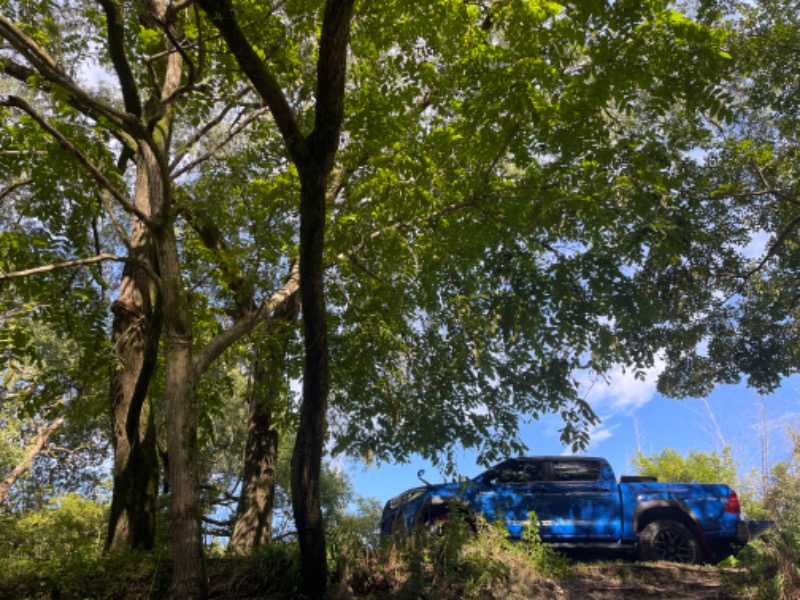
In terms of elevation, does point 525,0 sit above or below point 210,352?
above

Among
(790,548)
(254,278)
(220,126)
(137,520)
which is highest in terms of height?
(220,126)

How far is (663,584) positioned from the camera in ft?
26.6

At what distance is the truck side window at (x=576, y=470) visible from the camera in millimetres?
10203

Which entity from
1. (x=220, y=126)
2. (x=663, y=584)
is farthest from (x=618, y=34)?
(x=220, y=126)

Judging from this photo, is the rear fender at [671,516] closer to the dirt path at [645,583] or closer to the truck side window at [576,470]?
the dirt path at [645,583]

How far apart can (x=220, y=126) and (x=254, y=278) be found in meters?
7.79

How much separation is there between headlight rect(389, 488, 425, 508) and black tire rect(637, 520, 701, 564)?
385cm

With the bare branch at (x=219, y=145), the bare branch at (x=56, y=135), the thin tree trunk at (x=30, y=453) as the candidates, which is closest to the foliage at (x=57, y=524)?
the thin tree trunk at (x=30, y=453)

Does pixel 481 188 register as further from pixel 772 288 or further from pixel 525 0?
pixel 772 288

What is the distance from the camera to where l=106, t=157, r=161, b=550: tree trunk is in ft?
23.5

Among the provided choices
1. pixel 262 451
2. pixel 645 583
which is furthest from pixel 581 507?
pixel 262 451

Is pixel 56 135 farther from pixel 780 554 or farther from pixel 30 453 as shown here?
pixel 30 453

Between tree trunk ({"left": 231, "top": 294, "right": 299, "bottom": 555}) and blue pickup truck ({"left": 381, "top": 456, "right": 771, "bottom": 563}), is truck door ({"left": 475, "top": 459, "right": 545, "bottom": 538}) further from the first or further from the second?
tree trunk ({"left": 231, "top": 294, "right": 299, "bottom": 555})

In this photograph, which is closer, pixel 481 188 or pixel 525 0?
pixel 525 0
